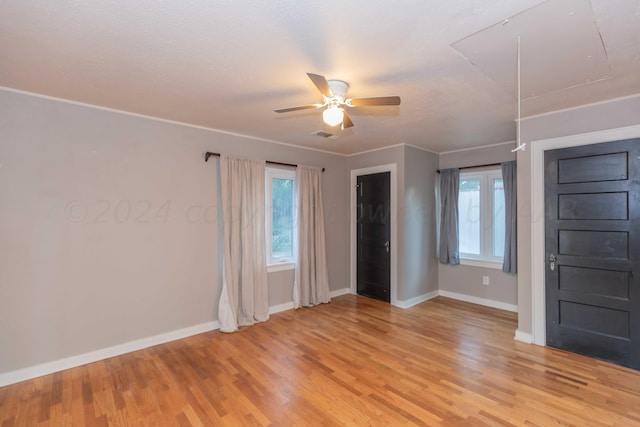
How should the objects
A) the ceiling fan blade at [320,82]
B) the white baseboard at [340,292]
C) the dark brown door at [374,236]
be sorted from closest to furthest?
the ceiling fan blade at [320,82] < the dark brown door at [374,236] < the white baseboard at [340,292]

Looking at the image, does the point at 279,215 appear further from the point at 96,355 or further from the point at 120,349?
the point at 96,355

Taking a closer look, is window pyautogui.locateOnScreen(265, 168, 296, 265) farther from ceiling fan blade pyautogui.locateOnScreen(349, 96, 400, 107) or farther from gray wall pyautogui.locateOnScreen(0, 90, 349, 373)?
ceiling fan blade pyautogui.locateOnScreen(349, 96, 400, 107)

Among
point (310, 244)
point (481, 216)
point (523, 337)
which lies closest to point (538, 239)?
point (523, 337)

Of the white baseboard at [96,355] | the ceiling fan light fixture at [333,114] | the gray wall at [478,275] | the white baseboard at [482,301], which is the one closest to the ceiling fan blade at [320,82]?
the ceiling fan light fixture at [333,114]

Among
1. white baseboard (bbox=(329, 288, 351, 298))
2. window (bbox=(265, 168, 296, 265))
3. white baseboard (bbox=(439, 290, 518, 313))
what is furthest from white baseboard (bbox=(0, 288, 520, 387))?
white baseboard (bbox=(329, 288, 351, 298))

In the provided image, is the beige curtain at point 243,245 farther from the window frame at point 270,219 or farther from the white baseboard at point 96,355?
the white baseboard at point 96,355

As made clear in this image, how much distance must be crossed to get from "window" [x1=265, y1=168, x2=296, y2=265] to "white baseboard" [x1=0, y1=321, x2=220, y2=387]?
128cm

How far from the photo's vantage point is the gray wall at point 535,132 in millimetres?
2871

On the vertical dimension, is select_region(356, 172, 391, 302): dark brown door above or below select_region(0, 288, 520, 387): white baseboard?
above

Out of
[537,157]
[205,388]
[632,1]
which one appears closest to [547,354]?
[537,157]

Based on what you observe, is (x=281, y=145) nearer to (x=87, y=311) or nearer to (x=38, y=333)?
(x=87, y=311)

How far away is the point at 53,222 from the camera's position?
280 centimetres

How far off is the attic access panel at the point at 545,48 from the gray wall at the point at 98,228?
118 inches

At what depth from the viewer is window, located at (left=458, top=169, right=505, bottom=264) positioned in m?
4.66
